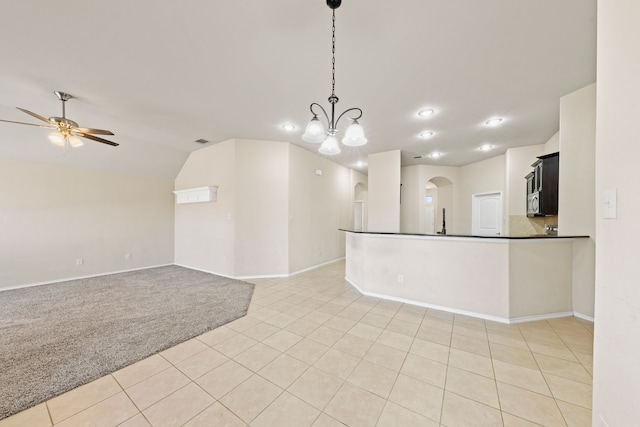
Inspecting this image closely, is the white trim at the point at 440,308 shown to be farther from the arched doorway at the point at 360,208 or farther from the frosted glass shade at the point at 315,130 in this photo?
the arched doorway at the point at 360,208

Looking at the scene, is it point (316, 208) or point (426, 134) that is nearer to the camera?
point (426, 134)

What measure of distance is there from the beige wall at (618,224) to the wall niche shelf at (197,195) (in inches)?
215

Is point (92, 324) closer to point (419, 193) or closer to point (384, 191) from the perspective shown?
point (384, 191)

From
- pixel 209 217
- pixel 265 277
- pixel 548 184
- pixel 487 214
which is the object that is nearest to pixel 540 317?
pixel 548 184

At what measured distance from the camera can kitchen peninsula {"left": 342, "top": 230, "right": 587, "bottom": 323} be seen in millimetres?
2805

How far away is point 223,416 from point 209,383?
385 millimetres

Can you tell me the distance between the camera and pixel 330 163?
20.5 ft

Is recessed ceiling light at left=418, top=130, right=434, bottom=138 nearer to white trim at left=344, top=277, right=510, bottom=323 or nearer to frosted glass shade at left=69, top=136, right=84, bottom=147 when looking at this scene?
white trim at left=344, top=277, right=510, bottom=323

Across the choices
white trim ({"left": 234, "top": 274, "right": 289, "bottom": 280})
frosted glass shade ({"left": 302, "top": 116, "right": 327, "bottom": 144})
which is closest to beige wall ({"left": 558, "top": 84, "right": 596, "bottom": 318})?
frosted glass shade ({"left": 302, "top": 116, "right": 327, "bottom": 144})

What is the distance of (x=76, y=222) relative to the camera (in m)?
4.85

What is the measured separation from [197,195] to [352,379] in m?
5.04

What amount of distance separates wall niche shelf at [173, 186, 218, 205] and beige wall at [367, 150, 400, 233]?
3.71 metres

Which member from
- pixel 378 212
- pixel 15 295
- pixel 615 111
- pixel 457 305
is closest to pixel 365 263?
pixel 457 305

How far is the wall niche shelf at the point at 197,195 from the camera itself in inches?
197
